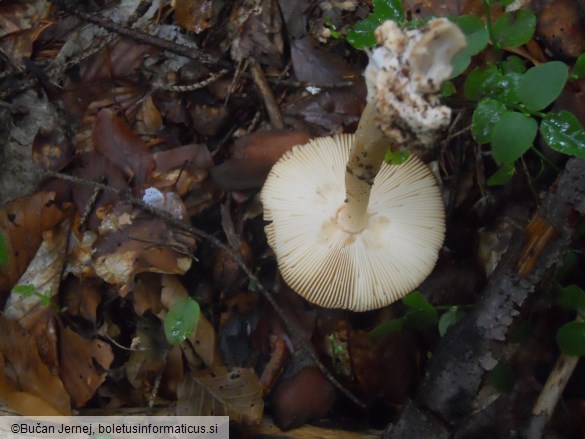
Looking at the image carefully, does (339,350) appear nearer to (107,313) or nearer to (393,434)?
(393,434)

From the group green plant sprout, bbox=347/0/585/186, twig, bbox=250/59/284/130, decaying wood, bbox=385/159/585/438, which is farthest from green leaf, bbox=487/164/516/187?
twig, bbox=250/59/284/130

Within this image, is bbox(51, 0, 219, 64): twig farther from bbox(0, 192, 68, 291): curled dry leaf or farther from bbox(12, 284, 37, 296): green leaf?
bbox(12, 284, 37, 296): green leaf

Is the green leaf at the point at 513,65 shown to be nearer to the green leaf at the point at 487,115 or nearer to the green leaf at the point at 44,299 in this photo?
the green leaf at the point at 487,115

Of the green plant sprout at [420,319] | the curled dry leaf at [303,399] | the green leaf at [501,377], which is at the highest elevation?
the green plant sprout at [420,319]

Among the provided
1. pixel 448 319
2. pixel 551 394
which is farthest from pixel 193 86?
pixel 551 394

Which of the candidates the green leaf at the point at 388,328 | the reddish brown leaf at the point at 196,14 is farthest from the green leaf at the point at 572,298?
the reddish brown leaf at the point at 196,14

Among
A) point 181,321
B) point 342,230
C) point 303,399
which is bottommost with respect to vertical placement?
point 303,399

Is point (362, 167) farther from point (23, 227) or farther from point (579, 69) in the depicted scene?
point (23, 227)
